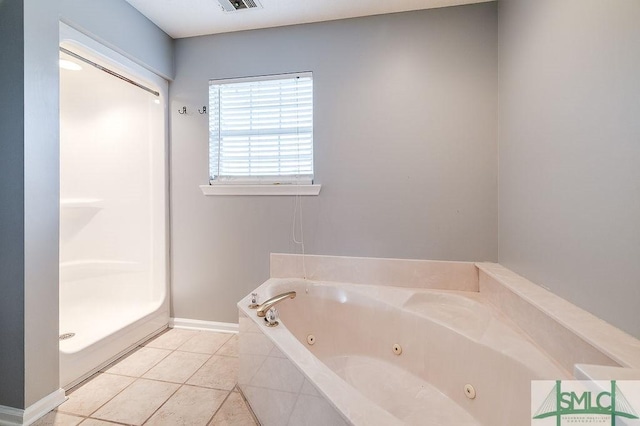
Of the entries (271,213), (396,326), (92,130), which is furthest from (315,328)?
(92,130)

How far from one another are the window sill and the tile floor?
3.93 feet

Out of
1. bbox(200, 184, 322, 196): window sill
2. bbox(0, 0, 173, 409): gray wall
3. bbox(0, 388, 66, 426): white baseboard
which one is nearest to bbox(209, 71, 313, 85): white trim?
bbox(200, 184, 322, 196): window sill

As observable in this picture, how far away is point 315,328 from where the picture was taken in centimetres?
194

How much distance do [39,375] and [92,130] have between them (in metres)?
1.98

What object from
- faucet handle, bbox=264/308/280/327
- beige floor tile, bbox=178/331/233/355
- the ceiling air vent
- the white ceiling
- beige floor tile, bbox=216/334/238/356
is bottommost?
beige floor tile, bbox=216/334/238/356

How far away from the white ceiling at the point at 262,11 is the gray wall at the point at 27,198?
711mm

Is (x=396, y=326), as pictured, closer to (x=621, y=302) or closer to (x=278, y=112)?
(x=621, y=302)

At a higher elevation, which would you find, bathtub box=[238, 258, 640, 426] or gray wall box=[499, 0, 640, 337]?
gray wall box=[499, 0, 640, 337]

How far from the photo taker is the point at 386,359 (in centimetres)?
175

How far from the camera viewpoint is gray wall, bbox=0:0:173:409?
1.36 meters

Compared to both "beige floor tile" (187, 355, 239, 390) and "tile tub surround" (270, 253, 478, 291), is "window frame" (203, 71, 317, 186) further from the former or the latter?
"beige floor tile" (187, 355, 239, 390)

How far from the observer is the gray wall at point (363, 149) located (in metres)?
1.95

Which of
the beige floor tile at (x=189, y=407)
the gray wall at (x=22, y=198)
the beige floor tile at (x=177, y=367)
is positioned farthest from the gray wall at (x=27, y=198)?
the beige floor tile at (x=189, y=407)

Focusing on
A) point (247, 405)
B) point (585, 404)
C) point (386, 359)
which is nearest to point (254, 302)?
point (247, 405)
